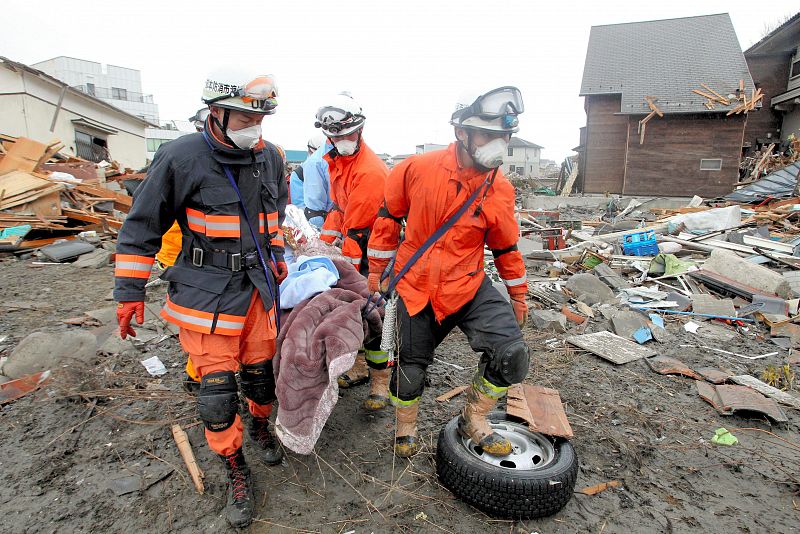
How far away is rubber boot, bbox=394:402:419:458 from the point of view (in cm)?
283

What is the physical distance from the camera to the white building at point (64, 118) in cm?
1733

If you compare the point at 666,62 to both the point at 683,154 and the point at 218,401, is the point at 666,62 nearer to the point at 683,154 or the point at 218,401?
the point at 683,154

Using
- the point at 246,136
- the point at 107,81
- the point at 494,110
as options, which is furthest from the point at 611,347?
the point at 107,81

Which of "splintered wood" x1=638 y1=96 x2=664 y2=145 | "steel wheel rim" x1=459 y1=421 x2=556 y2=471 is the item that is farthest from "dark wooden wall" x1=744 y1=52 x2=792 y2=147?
"steel wheel rim" x1=459 y1=421 x2=556 y2=471

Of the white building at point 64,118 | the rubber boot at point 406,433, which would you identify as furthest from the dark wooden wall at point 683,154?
the white building at point 64,118

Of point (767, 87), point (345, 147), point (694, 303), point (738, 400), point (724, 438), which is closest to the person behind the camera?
point (724, 438)

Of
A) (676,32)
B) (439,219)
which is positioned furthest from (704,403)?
(676,32)

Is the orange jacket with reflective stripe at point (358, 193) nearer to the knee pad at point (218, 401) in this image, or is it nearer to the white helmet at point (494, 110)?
the white helmet at point (494, 110)

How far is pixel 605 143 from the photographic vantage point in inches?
836

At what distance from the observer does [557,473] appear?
2.35 metres

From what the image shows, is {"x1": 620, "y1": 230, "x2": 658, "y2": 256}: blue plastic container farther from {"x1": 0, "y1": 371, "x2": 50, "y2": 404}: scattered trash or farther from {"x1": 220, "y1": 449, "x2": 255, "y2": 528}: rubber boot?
{"x1": 0, "y1": 371, "x2": 50, "y2": 404}: scattered trash

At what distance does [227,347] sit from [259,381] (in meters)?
0.39

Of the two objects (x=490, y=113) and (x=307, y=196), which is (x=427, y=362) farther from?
(x=307, y=196)

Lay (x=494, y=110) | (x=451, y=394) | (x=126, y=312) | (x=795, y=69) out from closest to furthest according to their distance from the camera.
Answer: (x=126, y=312), (x=494, y=110), (x=451, y=394), (x=795, y=69)
